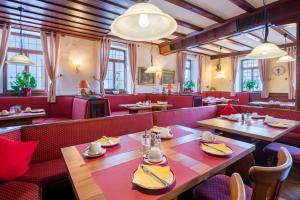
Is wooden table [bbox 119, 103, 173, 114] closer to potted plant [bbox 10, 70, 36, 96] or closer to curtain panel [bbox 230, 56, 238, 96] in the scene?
potted plant [bbox 10, 70, 36, 96]

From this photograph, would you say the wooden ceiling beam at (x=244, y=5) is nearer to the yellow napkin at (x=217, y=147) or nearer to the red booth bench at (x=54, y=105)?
the yellow napkin at (x=217, y=147)

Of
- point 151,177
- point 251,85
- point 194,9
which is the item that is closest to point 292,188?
point 151,177

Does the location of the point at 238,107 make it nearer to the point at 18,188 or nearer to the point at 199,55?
the point at 18,188

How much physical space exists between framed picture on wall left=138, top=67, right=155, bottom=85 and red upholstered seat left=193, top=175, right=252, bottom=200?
586 centimetres

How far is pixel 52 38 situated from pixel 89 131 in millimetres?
4336

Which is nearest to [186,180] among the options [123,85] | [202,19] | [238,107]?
[238,107]

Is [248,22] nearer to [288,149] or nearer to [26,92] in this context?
[288,149]

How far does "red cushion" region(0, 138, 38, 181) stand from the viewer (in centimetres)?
142

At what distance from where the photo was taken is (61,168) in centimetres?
179

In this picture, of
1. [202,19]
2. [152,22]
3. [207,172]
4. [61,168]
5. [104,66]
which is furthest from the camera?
[104,66]

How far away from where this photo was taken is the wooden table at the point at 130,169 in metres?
0.90

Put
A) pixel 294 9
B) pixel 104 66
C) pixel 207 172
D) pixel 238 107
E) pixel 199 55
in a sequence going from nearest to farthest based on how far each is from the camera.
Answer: pixel 207 172 → pixel 294 9 → pixel 238 107 → pixel 104 66 → pixel 199 55

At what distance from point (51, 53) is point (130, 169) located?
5295mm

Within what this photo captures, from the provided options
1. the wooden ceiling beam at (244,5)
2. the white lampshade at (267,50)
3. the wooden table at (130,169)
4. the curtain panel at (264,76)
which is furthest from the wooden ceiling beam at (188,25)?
the curtain panel at (264,76)
